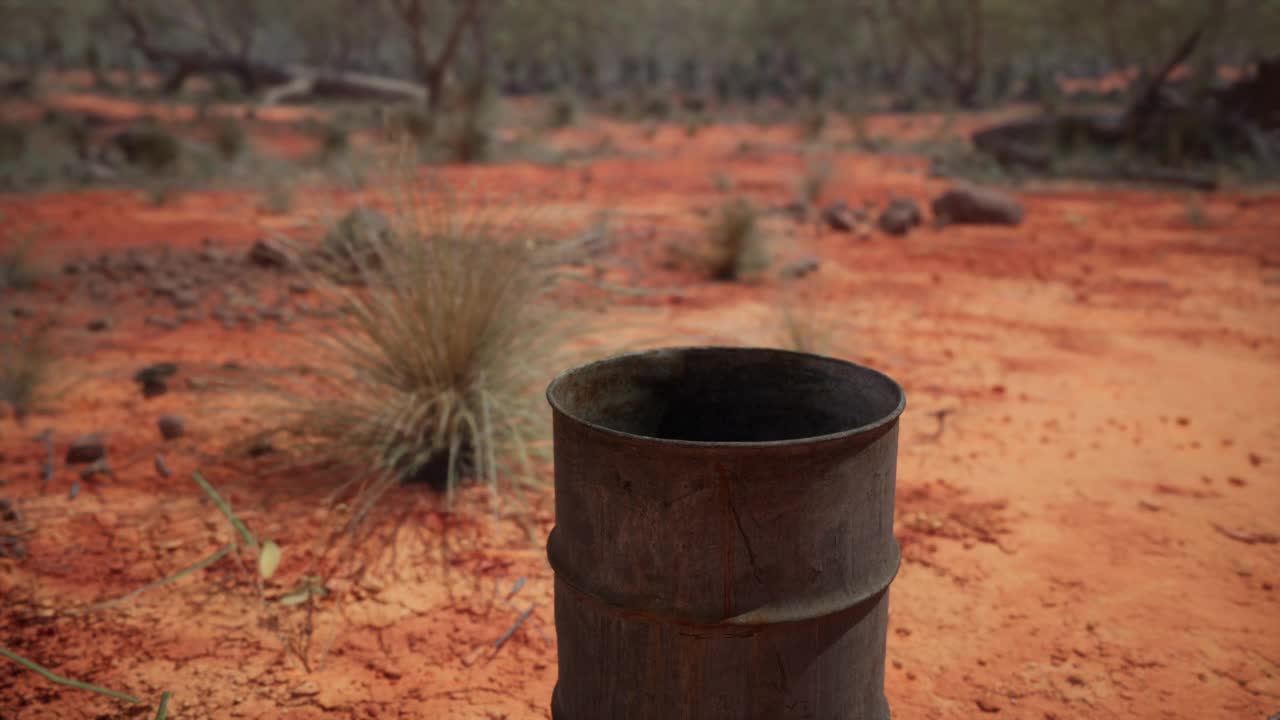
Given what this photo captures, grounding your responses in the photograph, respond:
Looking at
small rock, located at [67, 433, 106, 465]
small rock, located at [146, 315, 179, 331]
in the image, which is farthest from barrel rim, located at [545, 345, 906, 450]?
small rock, located at [146, 315, 179, 331]

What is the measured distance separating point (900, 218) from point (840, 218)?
559 millimetres

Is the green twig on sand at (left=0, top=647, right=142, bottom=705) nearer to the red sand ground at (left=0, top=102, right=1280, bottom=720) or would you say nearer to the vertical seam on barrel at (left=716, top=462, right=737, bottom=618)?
the red sand ground at (left=0, top=102, right=1280, bottom=720)

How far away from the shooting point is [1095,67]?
44.2 m

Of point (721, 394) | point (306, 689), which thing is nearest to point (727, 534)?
point (721, 394)

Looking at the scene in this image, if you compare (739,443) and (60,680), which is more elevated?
(739,443)

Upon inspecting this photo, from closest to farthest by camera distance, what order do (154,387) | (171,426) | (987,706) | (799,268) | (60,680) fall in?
(60,680), (987,706), (171,426), (154,387), (799,268)

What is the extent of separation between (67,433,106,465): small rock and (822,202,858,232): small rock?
704cm

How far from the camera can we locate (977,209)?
30.9 ft

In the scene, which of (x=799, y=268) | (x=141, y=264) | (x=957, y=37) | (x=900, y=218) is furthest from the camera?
(x=957, y=37)

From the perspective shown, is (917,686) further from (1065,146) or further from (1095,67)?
(1095,67)

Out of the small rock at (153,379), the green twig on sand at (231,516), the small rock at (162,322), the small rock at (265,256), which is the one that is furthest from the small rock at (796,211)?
the green twig on sand at (231,516)

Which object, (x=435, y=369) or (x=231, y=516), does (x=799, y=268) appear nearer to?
(x=435, y=369)

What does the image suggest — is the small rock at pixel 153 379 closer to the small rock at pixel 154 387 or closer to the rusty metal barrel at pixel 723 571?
the small rock at pixel 154 387

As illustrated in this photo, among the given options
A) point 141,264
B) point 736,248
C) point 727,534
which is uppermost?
point 727,534
